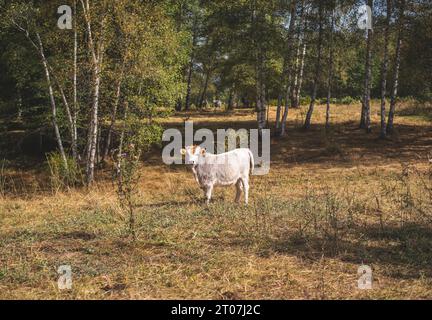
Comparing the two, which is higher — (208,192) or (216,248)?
(208,192)

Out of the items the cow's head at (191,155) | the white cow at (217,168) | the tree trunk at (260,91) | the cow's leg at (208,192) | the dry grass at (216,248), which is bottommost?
the dry grass at (216,248)

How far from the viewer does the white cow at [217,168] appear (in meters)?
13.3

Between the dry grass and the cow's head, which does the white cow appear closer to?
the cow's head

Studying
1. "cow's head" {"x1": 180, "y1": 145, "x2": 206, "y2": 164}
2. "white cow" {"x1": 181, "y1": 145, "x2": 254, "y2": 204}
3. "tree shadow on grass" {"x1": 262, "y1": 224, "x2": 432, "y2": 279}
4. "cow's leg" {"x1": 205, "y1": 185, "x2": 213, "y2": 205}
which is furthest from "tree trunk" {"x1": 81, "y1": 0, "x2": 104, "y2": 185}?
"tree shadow on grass" {"x1": 262, "y1": 224, "x2": 432, "y2": 279}

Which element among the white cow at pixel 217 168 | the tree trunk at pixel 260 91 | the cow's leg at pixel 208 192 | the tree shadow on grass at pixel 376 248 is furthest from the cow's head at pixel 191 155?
the tree trunk at pixel 260 91

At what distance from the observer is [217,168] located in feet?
44.8

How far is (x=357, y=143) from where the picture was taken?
28.1 metres

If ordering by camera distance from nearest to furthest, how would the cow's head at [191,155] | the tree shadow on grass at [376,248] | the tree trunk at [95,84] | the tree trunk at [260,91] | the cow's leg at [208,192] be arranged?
the tree shadow on grass at [376,248]
the cow's leg at [208,192]
the cow's head at [191,155]
the tree trunk at [95,84]
the tree trunk at [260,91]

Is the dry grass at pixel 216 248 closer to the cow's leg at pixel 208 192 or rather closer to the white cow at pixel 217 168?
the cow's leg at pixel 208 192

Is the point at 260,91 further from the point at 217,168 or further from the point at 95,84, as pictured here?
the point at 217,168

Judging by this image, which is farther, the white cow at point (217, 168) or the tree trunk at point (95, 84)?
the tree trunk at point (95, 84)

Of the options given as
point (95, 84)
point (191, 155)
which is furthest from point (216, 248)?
point (95, 84)
